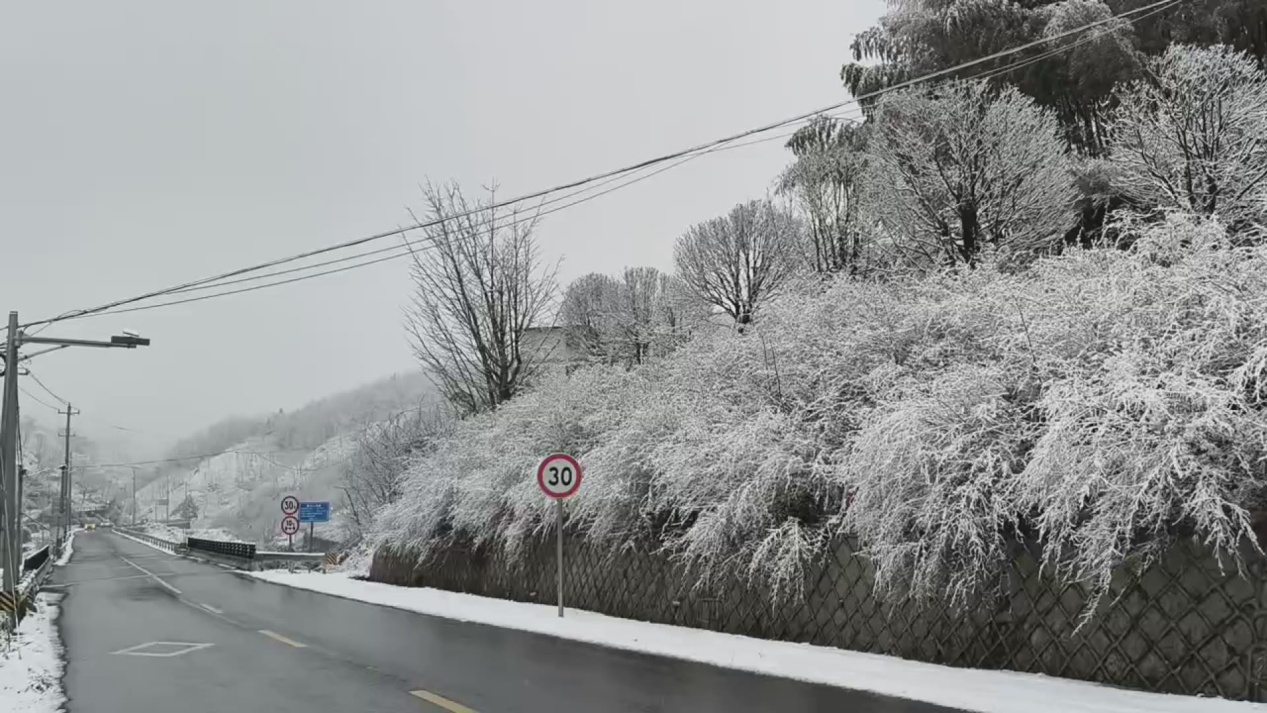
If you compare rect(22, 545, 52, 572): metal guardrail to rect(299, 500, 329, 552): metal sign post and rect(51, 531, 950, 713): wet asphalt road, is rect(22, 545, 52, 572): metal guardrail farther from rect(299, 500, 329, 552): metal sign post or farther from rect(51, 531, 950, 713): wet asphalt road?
rect(51, 531, 950, 713): wet asphalt road

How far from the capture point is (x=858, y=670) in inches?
389

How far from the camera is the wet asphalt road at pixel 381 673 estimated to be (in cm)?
856

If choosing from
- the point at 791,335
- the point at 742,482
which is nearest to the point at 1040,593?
the point at 742,482

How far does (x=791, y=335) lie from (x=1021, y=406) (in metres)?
5.03

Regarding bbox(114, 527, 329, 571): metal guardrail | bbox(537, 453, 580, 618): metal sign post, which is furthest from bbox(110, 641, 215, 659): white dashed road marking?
bbox(114, 527, 329, 571): metal guardrail

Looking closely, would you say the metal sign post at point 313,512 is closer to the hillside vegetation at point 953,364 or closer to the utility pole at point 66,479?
the hillside vegetation at point 953,364

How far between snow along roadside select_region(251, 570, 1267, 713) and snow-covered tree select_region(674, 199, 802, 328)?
12.1 meters

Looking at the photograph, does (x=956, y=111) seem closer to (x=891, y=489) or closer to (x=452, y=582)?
(x=891, y=489)

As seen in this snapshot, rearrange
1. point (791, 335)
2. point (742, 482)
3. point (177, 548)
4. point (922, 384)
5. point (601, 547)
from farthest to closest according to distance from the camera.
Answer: point (177, 548) → point (601, 547) → point (791, 335) → point (742, 482) → point (922, 384)

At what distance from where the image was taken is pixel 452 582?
23453 millimetres

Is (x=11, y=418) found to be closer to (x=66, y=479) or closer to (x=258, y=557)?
(x=258, y=557)

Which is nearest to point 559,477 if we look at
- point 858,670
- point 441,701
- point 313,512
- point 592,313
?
point 858,670

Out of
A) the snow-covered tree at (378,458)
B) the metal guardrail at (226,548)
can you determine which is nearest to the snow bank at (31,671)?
the metal guardrail at (226,548)

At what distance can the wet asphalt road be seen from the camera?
8.56 m
